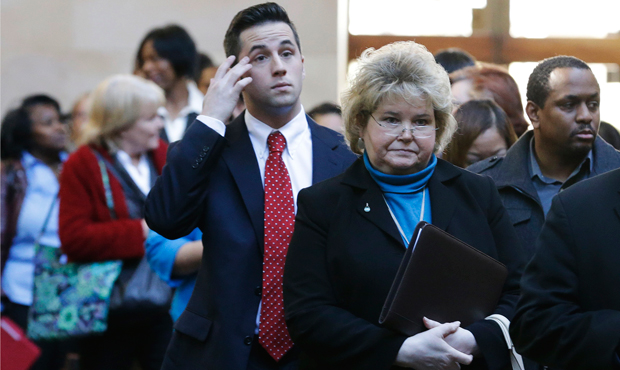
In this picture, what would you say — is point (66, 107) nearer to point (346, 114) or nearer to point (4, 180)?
point (4, 180)

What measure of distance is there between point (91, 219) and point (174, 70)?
7.07ft

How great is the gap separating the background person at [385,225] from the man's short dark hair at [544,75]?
0.91 metres

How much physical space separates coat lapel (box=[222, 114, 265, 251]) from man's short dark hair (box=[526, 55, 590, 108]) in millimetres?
1296

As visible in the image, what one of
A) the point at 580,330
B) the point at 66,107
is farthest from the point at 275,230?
the point at 66,107

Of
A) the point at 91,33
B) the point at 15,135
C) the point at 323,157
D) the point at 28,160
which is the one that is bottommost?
the point at 28,160

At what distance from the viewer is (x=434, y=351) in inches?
96.4

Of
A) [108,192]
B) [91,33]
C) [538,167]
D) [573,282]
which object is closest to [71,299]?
[108,192]

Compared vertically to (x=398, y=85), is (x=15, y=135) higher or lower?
lower

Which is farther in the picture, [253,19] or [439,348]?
[253,19]

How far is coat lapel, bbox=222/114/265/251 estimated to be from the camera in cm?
301

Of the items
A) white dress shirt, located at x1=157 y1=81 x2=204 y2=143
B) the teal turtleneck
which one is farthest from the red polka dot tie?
white dress shirt, located at x1=157 y1=81 x2=204 y2=143

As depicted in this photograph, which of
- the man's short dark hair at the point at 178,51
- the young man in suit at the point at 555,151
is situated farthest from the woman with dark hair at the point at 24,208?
the young man in suit at the point at 555,151

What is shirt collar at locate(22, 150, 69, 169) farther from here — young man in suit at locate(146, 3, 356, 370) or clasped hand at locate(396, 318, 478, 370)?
clasped hand at locate(396, 318, 478, 370)

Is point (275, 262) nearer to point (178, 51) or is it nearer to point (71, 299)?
point (71, 299)
